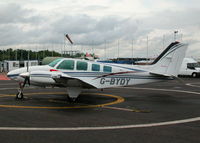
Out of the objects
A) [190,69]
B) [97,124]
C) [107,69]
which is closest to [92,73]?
[107,69]

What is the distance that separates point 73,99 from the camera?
451 inches

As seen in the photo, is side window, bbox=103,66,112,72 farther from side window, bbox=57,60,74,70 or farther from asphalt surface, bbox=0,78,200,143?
asphalt surface, bbox=0,78,200,143

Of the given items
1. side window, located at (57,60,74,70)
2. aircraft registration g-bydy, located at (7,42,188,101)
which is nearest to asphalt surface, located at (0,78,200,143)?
aircraft registration g-bydy, located at (7,42,188,101)

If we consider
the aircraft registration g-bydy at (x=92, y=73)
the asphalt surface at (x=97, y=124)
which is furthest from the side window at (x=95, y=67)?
the asphalt surface at (x=97, y=124)

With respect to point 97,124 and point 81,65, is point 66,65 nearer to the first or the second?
point 81,65

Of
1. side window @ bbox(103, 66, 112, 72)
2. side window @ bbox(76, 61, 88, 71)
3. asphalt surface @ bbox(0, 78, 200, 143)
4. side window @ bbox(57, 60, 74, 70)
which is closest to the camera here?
asphalt surface @ bbox(0, 78, 200, 143)

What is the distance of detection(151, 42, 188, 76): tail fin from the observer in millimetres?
13344

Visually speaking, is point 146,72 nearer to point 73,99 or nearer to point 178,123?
point 73,99

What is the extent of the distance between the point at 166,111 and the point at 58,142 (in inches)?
224

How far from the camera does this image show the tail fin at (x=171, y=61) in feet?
43.8

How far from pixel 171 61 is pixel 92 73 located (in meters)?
5.11

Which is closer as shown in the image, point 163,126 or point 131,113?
point 163,126

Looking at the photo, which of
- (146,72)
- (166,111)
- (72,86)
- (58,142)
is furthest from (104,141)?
(146,72)

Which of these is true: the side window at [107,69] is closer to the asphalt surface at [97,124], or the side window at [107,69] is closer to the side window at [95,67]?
the side window at [95,67]
